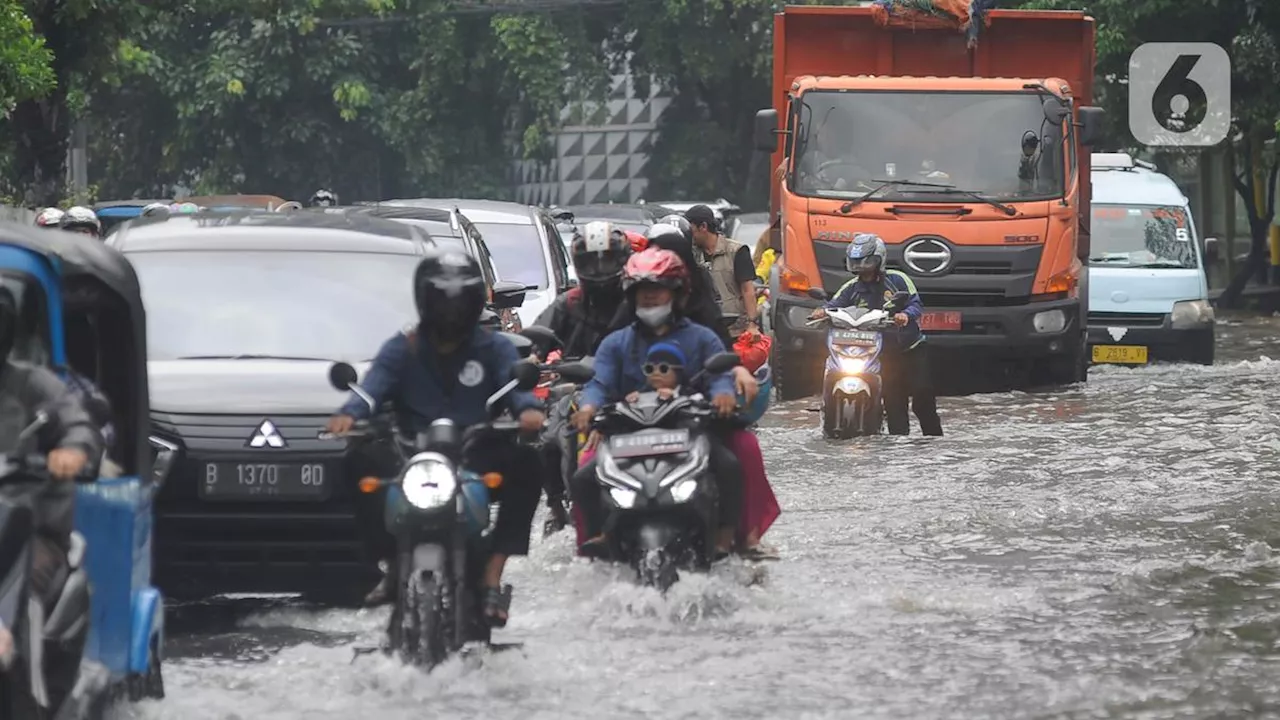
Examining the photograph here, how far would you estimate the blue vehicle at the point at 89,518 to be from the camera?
6.15 metres

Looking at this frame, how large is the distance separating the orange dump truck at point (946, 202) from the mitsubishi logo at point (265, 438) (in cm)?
1062

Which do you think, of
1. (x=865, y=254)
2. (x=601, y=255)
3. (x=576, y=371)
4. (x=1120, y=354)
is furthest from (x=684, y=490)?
(x=1120, y=354)

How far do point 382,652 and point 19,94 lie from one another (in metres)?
12.5

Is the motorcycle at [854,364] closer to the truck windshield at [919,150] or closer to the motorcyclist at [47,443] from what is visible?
the truck windshield at [919,150]

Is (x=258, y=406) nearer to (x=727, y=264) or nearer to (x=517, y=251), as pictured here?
(x=727, y=264)

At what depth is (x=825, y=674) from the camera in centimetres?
817

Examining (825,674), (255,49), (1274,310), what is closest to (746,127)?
(255,49)

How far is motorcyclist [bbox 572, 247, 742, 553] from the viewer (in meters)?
9.38

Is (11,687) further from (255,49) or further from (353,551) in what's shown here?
(255,49)

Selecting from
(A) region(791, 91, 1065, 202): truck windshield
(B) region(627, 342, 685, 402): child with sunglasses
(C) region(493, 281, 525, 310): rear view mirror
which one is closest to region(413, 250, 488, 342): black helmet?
(B) region(627, 342, 685, 402): child with sunglasses

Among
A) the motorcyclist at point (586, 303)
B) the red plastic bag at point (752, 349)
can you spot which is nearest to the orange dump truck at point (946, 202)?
the red plastic bag at point (752, 349)

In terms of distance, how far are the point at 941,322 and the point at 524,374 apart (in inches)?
477

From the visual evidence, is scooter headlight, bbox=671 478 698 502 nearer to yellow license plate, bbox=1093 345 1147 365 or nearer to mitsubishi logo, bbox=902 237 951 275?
mitsubishi logo, bbox=902 237 951 275

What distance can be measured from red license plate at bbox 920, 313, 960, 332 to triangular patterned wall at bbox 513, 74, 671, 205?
33.7 meters
